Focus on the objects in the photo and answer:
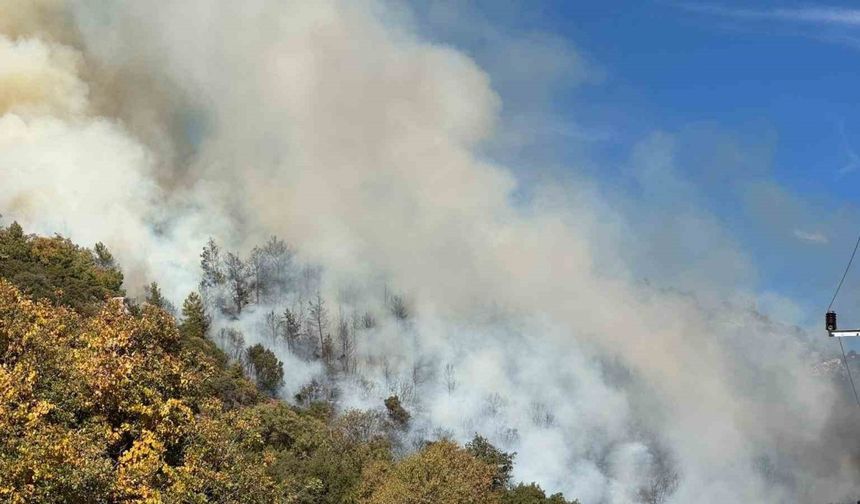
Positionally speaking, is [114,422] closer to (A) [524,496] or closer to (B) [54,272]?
(A) [524,496]

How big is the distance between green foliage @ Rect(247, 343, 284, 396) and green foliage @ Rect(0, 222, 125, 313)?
23.6 meters

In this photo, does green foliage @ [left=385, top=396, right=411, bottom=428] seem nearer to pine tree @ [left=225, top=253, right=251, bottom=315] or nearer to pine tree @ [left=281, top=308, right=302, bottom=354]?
pine tree @ [left=281, top=308, right=302, bottom=354]

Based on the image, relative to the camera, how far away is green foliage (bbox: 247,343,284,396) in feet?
340

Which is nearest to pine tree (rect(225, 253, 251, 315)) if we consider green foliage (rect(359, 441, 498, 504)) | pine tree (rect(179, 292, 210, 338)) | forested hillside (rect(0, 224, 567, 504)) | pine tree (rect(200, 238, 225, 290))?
pine tree (rect(200, 238, 225, 290))

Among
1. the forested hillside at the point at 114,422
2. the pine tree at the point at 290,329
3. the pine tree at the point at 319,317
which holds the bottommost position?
the forested hillside at the point at 114,422

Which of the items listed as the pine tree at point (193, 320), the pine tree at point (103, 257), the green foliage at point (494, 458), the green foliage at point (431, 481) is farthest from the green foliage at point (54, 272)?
the green foliage at point (494, 458)

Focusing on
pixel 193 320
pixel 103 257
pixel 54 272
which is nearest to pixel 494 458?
pixel 193 320

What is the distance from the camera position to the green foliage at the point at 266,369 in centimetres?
10356

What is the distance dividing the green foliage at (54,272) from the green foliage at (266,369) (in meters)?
23.6

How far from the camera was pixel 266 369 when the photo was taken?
342ft

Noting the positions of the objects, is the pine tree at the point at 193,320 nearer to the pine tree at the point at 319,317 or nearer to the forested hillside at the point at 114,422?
the pine tree at the point at 319,317

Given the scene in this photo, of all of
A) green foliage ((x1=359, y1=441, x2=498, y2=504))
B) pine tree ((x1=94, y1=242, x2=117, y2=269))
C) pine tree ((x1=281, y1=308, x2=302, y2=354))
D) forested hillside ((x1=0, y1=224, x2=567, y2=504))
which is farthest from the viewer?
pine tree ((x1=281, y1=308, x2=302, y2=354))

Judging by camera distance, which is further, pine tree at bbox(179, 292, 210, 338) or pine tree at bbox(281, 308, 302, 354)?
pine tree at bbox(281, 308, 302, 354)

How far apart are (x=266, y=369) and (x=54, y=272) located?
3805cm
